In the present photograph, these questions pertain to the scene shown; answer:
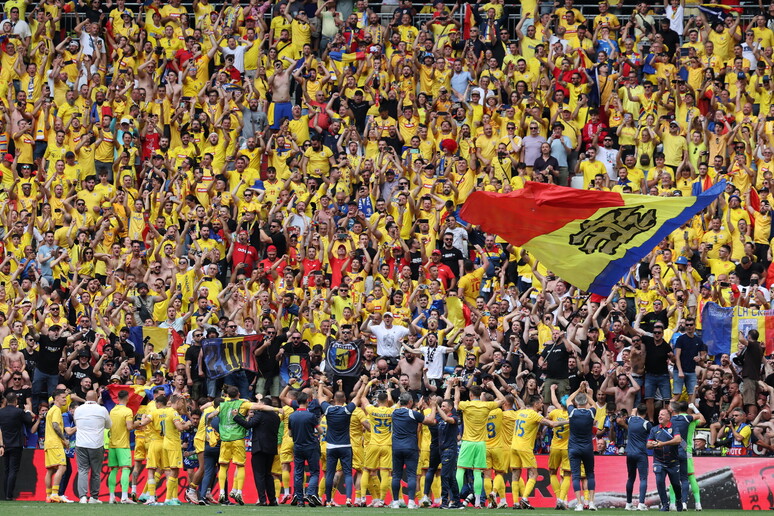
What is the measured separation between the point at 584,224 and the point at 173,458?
23.7 feet

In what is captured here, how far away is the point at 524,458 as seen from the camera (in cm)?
2202


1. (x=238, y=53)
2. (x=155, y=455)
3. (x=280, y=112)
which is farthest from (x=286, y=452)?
(x=238, y=53)

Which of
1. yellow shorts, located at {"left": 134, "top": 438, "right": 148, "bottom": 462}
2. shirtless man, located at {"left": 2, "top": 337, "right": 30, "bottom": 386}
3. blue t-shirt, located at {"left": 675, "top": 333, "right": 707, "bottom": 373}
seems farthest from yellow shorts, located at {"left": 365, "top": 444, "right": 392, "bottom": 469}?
shirtless man, located at {"left": 2, "top": 337, "right": 30, "bottom": 386}

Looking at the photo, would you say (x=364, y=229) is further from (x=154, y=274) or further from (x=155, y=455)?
(x=155, y=455)

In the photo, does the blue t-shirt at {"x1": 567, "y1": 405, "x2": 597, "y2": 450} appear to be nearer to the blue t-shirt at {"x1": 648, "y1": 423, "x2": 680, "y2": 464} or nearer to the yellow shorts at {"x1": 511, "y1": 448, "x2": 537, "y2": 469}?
the yellow shorts at {"x1": 511, "y1": 448, "x2": 537, "y2": 469}

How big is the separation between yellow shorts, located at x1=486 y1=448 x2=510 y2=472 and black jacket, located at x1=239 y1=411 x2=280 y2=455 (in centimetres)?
320

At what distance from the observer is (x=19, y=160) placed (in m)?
29.8

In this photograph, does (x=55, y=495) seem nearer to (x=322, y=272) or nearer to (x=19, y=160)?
(x=322, y=272)

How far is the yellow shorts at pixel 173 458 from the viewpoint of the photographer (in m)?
22.2

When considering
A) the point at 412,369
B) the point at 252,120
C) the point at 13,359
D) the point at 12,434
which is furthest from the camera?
the point at 252,120

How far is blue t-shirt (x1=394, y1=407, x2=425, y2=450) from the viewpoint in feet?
70.8

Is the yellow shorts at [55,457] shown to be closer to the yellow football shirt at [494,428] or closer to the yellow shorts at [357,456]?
the yellow shorts at [357,456]

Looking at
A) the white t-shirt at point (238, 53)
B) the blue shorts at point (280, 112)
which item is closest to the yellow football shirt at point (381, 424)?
the blue shorts at point (280, 112)

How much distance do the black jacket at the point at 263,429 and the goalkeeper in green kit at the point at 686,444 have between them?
5.81 meters
